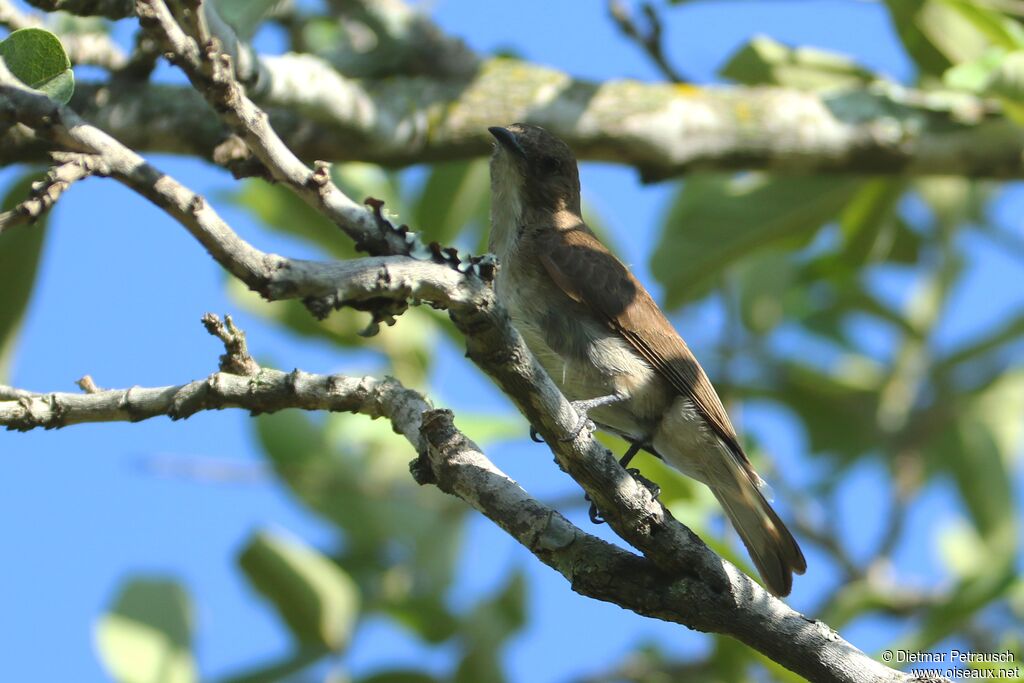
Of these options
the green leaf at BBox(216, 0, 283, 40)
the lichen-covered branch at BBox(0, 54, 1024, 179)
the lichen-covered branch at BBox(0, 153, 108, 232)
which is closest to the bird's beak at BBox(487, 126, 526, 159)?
the lichen-covered branch at BBox(0, 54, 1024, 179)

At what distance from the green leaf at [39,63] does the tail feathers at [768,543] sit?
2802 mm

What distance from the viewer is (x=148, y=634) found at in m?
4.29

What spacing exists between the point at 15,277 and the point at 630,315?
2.16 metres

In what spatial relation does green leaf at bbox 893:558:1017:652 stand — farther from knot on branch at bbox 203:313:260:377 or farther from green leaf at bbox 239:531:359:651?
knot on branch at bbox 203:313:260:377

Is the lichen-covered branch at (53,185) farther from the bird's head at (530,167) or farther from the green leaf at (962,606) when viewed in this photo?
the green leaf at (962,606)

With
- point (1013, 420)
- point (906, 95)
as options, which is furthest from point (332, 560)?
point (1013, 420)

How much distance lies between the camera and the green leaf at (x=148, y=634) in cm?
419

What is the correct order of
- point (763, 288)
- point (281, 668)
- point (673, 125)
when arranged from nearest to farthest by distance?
point (281, 668) → point (673, 125) → point (763, 288)

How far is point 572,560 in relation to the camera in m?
2.79

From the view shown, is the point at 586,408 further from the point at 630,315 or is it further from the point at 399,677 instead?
the point at 399,677

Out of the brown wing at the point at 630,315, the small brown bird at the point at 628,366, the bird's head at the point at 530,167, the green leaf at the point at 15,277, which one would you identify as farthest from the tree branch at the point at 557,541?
the bird's head at the point at 530,167

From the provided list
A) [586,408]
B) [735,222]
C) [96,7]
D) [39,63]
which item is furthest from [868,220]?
[39,63]

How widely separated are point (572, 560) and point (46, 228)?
7.95 feet

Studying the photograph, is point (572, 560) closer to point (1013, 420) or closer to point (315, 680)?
point (315, 680)
